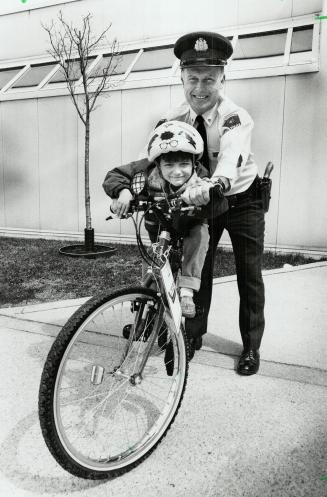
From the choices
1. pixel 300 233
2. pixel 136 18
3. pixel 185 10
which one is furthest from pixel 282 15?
pixel 300 233

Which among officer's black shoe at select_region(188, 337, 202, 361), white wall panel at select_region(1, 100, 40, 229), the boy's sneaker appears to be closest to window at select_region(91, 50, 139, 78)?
white wall panel at select_region(1, 100, 40, 229)

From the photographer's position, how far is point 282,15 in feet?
22.2

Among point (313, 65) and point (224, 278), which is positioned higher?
point (313, 65)

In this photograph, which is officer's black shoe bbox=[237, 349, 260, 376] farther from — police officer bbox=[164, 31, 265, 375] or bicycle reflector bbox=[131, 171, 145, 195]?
bicycle reflector bbox=[131, 171, 145, 195]

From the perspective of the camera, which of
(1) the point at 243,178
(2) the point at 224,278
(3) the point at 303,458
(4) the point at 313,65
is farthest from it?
(4) the point at 313,65

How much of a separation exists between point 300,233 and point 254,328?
4.10 m

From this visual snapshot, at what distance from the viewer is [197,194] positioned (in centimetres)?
199

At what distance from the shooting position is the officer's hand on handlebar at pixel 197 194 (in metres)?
1.99

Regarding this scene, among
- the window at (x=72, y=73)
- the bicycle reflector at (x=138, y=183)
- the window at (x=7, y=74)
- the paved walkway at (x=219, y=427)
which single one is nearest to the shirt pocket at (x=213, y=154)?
the bicycle reflector at (x=138, y=183)

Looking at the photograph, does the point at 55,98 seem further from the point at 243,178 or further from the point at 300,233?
the point at 243,178

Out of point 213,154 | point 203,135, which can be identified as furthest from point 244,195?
point 203,135

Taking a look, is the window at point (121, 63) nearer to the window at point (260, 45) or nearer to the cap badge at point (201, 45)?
the window at point (260, 45)

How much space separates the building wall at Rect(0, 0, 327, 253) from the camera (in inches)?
262

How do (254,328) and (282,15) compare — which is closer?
(254,328)
